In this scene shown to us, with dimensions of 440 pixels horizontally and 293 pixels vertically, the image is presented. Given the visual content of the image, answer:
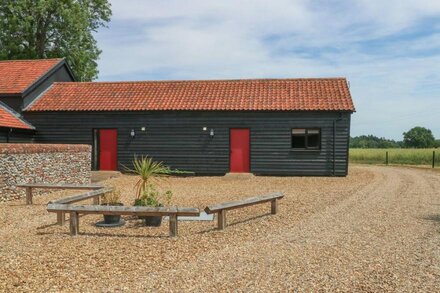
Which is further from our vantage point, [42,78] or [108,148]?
[42,78]

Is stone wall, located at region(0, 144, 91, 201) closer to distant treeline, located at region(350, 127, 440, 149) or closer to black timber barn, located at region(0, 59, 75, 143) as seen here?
black timber barn, located at region(0, 59, 75, 143)

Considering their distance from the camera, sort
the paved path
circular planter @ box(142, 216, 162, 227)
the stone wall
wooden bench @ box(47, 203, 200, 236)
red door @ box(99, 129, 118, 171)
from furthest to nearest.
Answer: red door @ box(99, 129, 118, 171), the stone wall, circular planter @ box(142, 216, 162, 227), wooden bench @ box(47, 203, 200, 236), the paved path

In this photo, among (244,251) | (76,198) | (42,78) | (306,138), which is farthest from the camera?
(42,78)

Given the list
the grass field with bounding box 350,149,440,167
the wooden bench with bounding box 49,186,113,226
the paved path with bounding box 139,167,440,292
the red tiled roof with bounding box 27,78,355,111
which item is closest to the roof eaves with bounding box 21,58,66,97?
the red tiled roof with bounding box 27,78,355,111

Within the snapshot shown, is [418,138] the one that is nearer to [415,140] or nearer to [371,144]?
[415,140]

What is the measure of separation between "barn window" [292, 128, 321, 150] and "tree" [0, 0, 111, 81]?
65.0 ft

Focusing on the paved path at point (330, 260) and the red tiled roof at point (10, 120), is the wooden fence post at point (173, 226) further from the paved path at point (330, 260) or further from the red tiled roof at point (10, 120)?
the red tiled roof at point (10, 120)

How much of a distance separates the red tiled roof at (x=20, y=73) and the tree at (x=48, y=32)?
7.00m

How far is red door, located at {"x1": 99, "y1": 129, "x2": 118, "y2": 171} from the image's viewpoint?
861 inches

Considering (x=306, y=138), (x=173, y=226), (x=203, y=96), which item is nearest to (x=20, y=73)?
(x=203, y=96)

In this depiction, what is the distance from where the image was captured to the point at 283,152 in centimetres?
2080

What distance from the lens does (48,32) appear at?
3262cm

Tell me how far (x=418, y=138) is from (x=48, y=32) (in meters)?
98.3

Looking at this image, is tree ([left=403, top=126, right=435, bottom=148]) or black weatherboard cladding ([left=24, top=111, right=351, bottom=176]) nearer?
black weatherboard cladding ([left=24, top=111, right=351, bottom=176])
